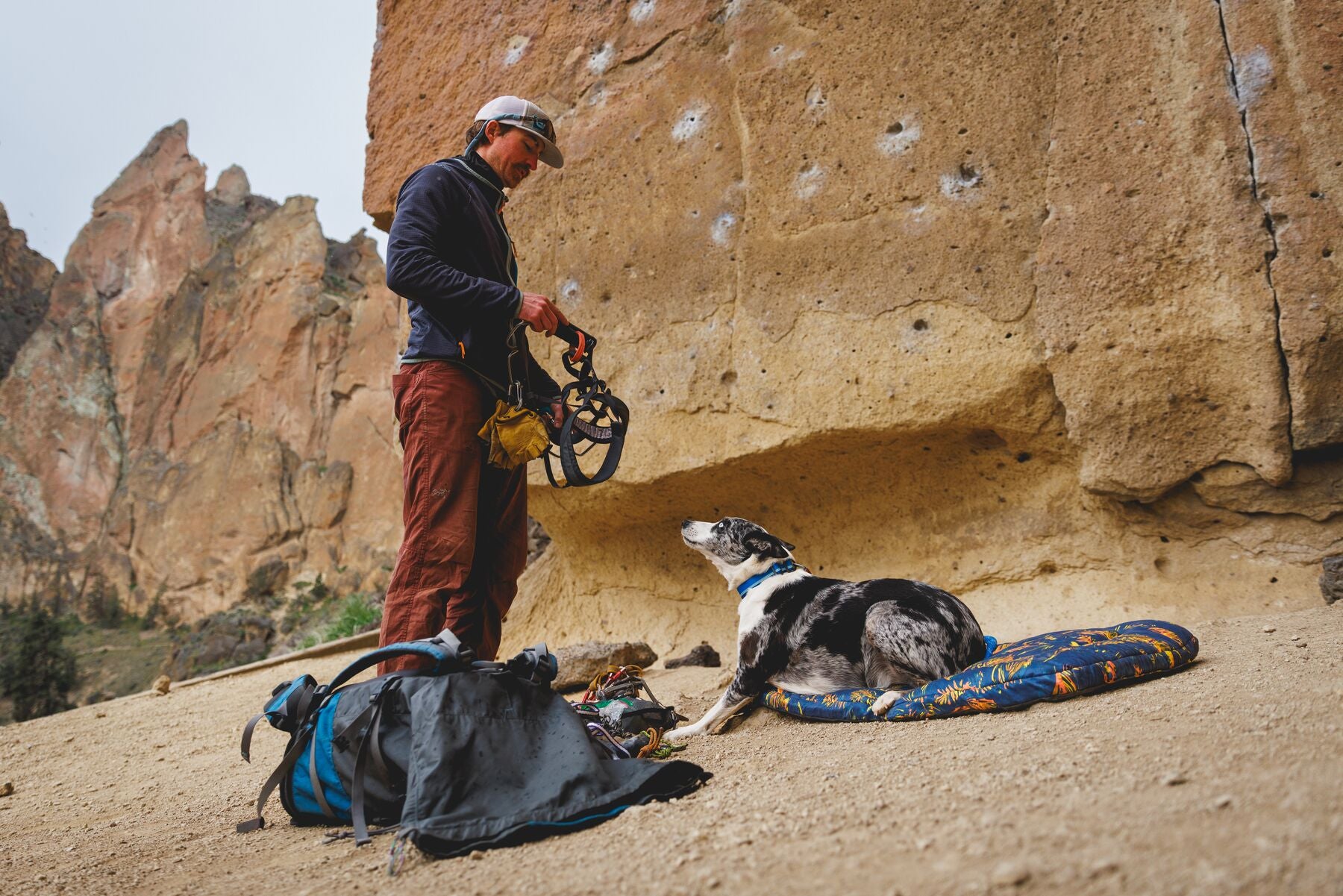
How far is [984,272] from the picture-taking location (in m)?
4.15

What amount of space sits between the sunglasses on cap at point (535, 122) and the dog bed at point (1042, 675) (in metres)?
2.37

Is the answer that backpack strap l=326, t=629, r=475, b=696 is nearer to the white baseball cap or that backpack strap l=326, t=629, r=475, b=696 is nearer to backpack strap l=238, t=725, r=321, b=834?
backpack strap l=238, t=725, r=321, b=834

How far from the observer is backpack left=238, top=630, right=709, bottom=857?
1.88 metres

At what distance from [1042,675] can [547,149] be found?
2.60 m

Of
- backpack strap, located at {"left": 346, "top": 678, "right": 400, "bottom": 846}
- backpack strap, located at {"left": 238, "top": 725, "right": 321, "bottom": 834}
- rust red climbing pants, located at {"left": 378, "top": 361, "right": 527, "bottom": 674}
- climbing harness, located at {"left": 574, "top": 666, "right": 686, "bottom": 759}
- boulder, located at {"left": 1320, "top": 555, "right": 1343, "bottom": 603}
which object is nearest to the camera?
backpack strap, located at {"left": 346, "top": 678, "right": 400, "bottom": 846}

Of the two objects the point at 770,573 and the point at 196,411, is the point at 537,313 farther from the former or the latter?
the point at 196,411

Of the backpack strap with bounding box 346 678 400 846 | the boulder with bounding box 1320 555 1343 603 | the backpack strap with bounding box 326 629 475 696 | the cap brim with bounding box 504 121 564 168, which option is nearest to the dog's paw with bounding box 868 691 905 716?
the backpack strap with bounding box 326 629 475 696

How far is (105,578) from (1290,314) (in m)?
32.4

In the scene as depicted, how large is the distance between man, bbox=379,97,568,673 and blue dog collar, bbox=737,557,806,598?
3.08ft

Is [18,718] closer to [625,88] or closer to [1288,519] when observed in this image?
[625,88]

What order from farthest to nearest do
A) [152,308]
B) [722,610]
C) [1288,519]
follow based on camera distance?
1. [152,308]
2. [722,610]
3. [1288,519]

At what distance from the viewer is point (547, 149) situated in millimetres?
3447

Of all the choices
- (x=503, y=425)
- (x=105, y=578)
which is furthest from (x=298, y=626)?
(x=503, y=425)

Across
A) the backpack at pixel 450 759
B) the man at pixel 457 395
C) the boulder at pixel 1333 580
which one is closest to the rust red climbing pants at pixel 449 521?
the man at pixel 457 395
